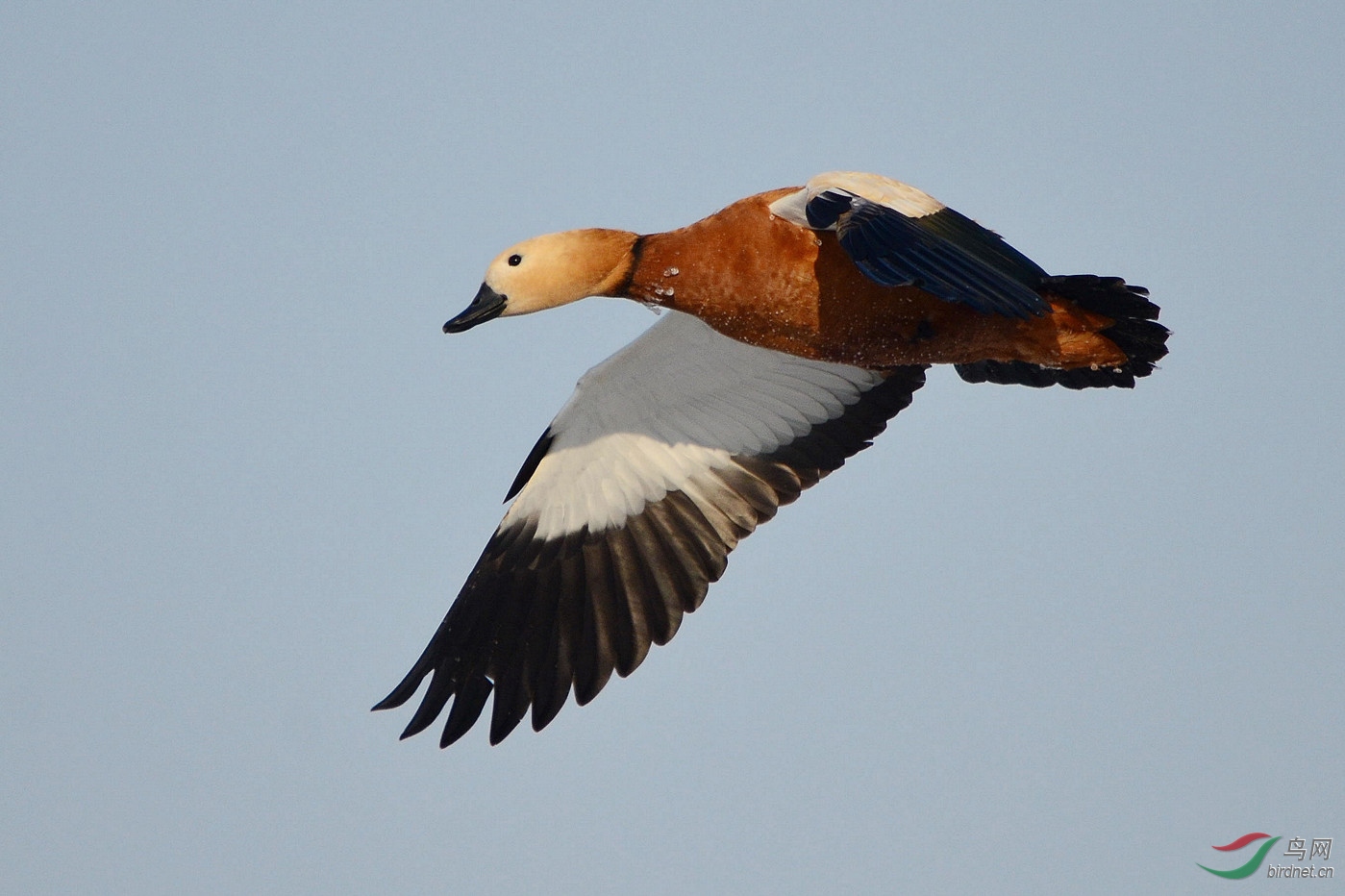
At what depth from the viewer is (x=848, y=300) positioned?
6109 millimetres

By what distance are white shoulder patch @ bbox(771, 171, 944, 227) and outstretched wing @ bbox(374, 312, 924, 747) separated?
45.6 inches

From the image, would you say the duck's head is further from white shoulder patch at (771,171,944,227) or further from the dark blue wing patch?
the dark blue wing patch

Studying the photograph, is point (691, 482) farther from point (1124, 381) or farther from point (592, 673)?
point (1124, 381)

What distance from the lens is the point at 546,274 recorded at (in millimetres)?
6188

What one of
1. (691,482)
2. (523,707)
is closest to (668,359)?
(691,482)

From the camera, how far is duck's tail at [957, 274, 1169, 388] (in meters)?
5.93

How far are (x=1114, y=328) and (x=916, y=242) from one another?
3.87ft

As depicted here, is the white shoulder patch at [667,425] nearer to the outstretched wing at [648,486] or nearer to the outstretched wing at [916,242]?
the outstretched wing at [648,486]

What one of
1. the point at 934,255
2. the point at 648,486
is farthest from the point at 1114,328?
the point at 648,486

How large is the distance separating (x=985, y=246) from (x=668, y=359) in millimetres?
2042

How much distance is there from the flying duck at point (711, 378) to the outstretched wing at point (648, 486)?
1 cm

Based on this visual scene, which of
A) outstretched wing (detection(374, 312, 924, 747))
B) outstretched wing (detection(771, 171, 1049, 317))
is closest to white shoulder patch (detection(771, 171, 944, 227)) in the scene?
outstretched wing (detection(771, 171, 1049, 317))

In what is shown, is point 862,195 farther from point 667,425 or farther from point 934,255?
point 667,425

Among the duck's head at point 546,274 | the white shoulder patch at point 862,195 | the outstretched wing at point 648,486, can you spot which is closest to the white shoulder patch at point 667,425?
the outstretched wing at point 648,486
